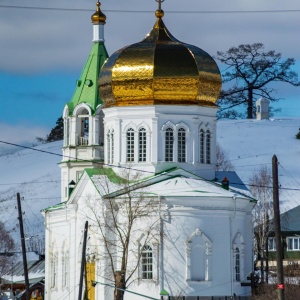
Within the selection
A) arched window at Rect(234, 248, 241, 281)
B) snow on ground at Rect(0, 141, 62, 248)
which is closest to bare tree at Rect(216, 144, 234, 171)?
snow on ground at Rect(0, 141, 62, 248)

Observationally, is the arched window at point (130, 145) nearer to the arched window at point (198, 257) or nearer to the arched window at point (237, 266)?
the arched window at point (198, 257)

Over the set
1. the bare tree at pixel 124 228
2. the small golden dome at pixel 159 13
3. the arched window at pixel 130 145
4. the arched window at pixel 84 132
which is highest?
the small golden dome at pixel 159 13

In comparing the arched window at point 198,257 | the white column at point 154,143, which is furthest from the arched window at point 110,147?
the arched window at point 198,257

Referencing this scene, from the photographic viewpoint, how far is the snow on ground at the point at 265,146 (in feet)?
308

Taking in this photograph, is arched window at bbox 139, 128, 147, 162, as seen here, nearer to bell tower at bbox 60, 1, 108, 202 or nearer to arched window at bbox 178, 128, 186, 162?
arched window at bbox 178, 128, 186, 162

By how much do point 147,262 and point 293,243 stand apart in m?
26.1

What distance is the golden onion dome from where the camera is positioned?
187 feet

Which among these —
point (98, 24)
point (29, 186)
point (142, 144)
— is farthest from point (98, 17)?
point (29, 186)

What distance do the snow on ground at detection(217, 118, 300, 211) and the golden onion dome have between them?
32.7 metres

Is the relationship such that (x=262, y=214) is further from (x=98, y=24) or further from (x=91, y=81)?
(x=91, y=81)

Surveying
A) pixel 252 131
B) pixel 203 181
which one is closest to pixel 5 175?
pixel 252 131

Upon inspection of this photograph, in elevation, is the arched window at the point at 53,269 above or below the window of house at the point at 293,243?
below

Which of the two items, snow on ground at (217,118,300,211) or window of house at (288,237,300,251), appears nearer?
window of house at (288,237,300,251)

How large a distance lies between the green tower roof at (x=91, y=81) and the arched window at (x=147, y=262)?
916cm
